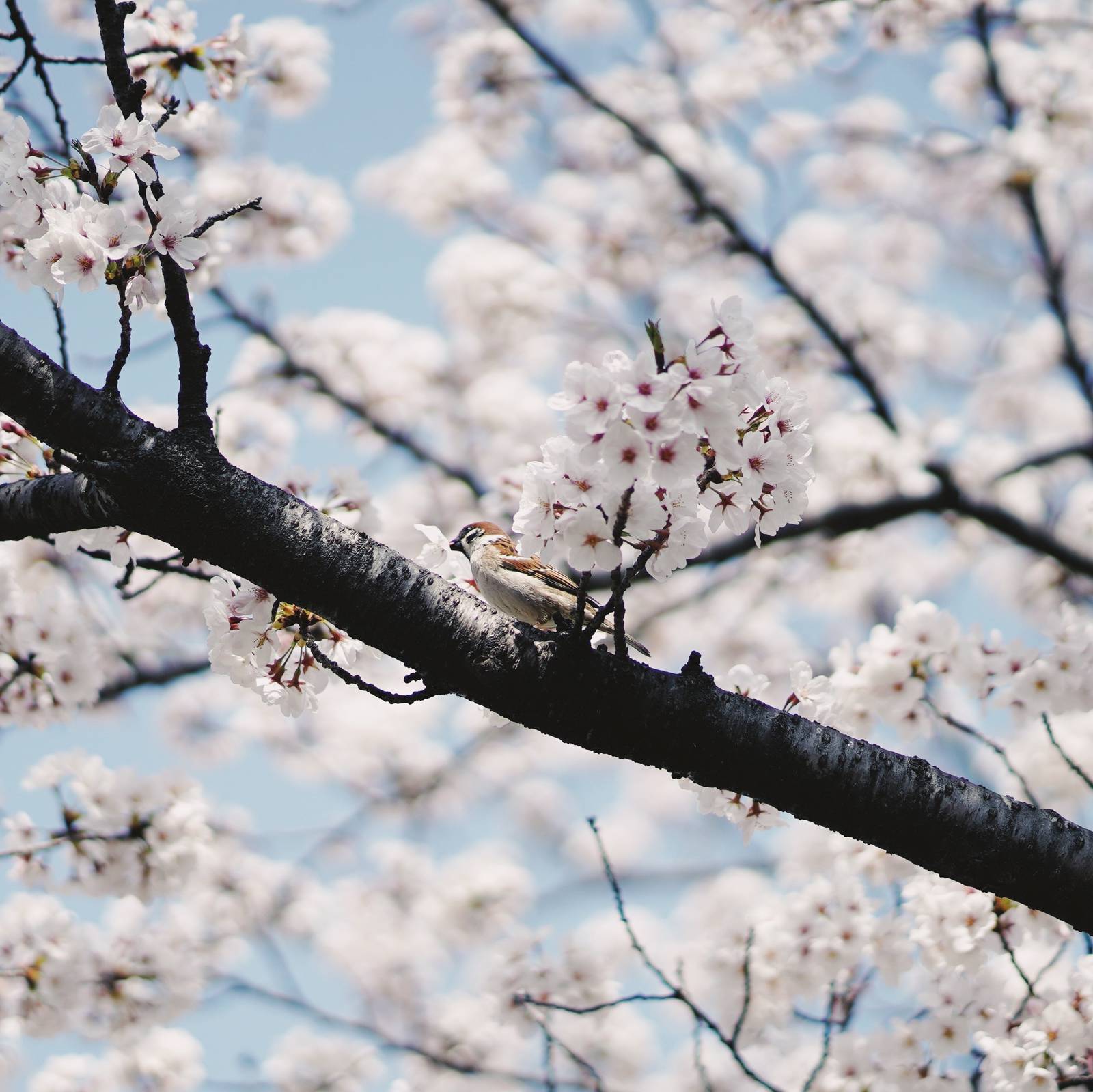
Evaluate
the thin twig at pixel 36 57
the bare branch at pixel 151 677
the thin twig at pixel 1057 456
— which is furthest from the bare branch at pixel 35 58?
the thin twig at pixel 1057 456

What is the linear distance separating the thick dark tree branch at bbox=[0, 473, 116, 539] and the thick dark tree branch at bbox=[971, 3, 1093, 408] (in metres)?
7.16

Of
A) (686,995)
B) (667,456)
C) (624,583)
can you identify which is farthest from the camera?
(686,995)

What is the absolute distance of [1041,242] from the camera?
8125 millimetres

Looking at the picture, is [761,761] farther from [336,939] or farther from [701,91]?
[701,91]

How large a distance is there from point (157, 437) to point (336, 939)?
33.6ft

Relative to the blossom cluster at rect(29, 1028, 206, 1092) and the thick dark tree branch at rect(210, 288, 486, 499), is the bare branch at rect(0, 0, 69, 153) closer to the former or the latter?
the thick dark tree branch at rect(210, 288, 486, 499)

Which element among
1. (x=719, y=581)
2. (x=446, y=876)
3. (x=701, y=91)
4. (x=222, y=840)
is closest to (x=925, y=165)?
(x=701, y=91)

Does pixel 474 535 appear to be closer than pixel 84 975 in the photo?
Yes

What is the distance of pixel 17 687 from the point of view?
13.4 feet

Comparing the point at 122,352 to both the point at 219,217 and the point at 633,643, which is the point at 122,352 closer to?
the point at 219,217

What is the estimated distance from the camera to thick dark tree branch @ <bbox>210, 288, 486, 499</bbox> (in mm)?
→ 7277

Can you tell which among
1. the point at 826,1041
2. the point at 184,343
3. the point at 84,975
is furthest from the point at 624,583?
the point at 84,975

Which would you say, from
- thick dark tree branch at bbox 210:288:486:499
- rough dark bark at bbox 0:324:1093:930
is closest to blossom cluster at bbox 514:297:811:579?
rough dark bark at bbox 0:324:1093:930

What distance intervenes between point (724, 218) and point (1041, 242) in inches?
106
